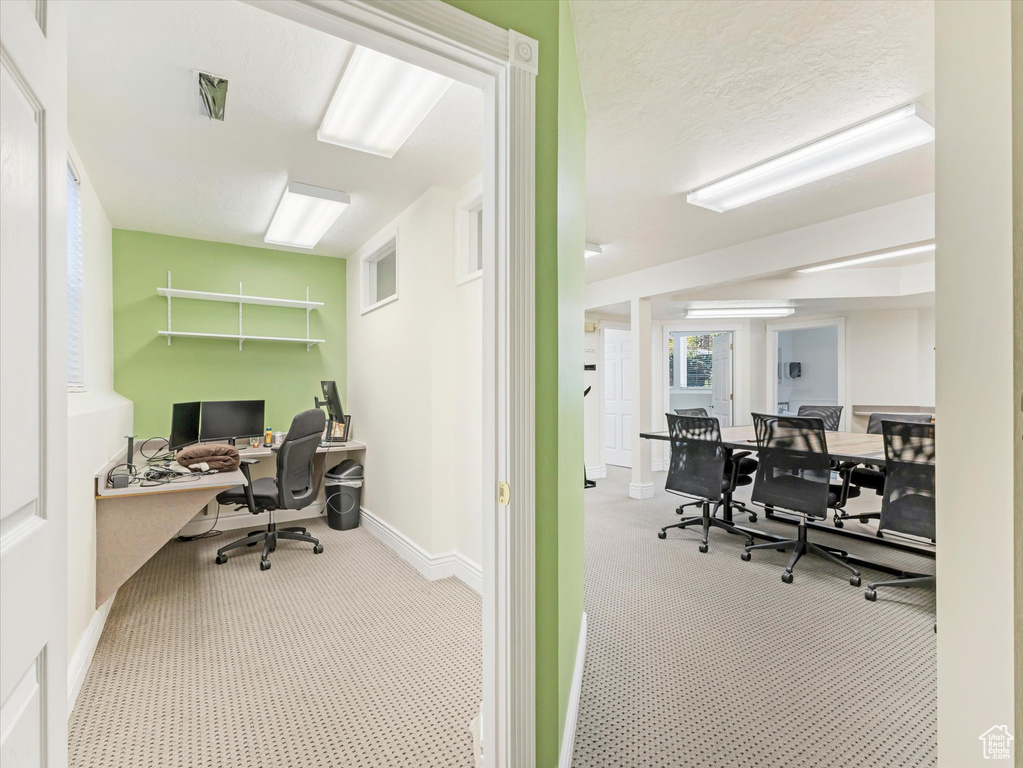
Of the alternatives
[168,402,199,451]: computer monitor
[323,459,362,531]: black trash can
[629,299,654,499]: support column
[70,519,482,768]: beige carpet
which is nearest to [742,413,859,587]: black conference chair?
[629,299,654,499]: support column

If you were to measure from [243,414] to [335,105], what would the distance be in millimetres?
2948

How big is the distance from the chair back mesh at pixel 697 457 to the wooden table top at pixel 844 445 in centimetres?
15

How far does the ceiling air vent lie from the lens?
6.37ft

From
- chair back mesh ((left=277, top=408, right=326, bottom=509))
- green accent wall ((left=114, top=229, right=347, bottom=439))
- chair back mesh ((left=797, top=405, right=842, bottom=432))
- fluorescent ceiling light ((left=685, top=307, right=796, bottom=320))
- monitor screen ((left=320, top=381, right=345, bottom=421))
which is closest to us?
chair back mesh ((left=277, top=408, right=326, bottom=509))

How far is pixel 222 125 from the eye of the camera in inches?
91.4

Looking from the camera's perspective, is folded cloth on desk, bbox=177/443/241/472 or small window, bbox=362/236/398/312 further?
small window, bbox=362/236/398/312

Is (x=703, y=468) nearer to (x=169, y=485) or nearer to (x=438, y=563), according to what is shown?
(x=438, y=563)

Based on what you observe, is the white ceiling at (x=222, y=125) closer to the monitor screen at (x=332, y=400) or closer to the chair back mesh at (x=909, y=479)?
the monitor screen at (x=332, y=400)

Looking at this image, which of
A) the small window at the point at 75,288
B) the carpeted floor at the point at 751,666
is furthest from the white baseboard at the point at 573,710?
the small window at the point at 75,288

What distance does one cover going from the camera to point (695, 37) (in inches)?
69.9

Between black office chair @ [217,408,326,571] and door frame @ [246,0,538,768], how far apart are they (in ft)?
7.73

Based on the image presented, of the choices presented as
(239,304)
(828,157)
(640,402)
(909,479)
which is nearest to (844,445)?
(909,479)

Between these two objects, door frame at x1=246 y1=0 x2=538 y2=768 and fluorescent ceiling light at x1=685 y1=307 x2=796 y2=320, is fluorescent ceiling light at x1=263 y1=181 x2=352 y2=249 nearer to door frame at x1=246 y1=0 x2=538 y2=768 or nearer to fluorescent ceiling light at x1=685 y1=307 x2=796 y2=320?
door frame at x1=246 y1=0 x2=538 y2=768

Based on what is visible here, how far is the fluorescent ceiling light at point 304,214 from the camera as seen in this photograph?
3.06 metres
